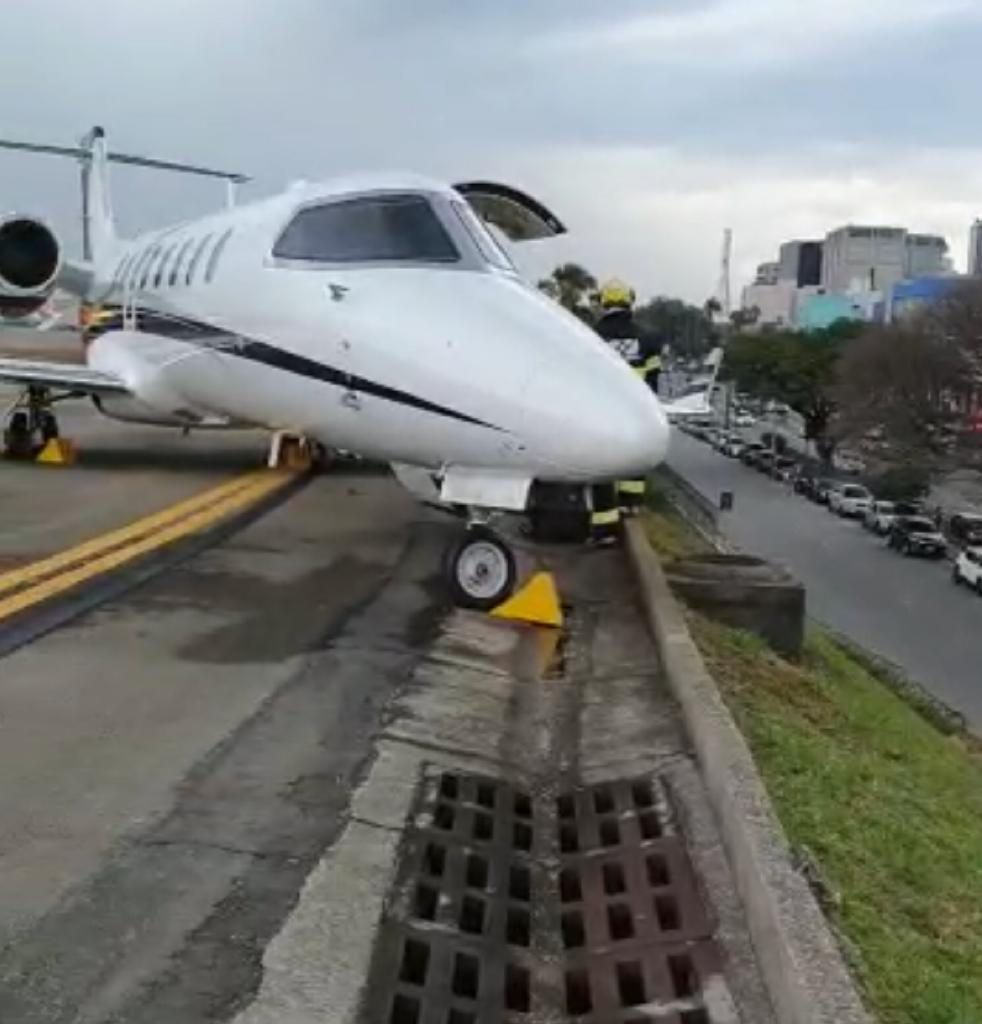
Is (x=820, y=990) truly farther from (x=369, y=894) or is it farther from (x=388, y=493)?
(x=388, y=493)

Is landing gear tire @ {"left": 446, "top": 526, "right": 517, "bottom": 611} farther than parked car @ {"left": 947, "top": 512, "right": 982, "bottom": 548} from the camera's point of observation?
No

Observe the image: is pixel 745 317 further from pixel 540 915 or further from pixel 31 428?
pixel 540 915


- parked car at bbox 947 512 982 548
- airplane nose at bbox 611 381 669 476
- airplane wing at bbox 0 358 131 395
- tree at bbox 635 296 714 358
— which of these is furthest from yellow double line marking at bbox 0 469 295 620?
tree at bbox 635 296 714 358

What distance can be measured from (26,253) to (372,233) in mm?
10216

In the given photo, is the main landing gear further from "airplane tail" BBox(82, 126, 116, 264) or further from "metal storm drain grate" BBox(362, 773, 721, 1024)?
"metal storm drain grate" BBox(362, 773, 721, 1024)

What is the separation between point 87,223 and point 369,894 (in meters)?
21.5

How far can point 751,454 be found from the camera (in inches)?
3647

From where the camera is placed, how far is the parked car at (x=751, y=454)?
298 ft

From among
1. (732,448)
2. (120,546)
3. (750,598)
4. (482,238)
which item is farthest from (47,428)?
(732,448)

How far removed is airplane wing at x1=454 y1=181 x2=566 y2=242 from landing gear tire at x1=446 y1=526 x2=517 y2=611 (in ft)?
10.9

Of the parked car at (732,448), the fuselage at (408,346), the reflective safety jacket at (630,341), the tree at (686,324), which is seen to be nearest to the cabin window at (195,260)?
the fuselage at (408,346)

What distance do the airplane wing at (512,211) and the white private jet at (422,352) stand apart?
0.02 meters

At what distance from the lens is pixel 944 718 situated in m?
15.6

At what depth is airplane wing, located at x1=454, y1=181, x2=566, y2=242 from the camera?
11906mm
